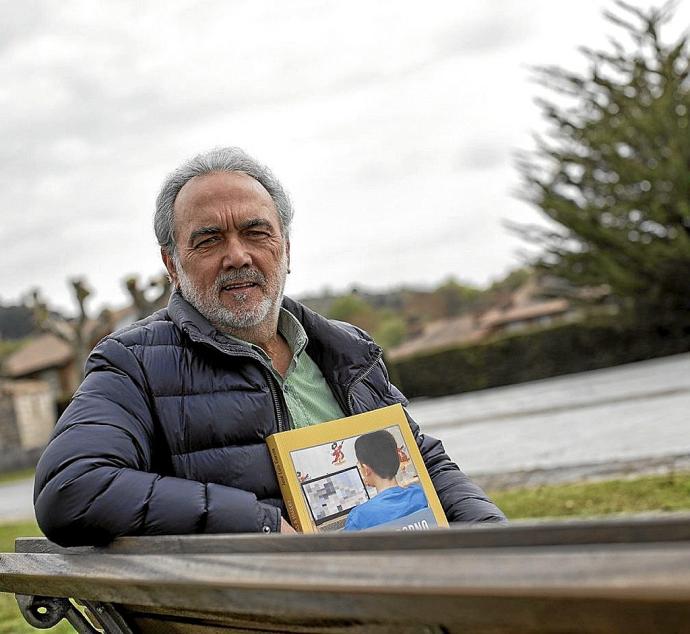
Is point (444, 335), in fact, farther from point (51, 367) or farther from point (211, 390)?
point (211, 390)

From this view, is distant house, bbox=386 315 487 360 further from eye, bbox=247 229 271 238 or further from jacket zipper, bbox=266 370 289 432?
jacket zipper, bbox=266 370 289 432

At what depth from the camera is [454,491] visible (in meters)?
2.02

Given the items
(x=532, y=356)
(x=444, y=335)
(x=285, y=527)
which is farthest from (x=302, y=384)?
(x=444, y=335)

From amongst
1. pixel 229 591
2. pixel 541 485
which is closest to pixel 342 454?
pixel 229 591

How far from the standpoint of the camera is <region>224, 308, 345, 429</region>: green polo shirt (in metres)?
2.04

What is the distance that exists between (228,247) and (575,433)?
27.3 feet

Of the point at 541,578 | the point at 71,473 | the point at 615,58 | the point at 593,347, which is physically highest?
the point at 615,58

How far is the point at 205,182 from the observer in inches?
79.2

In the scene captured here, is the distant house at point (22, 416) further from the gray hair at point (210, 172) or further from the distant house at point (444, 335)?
the gray hair at point (210, 172)

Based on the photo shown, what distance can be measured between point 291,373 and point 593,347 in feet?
82.0

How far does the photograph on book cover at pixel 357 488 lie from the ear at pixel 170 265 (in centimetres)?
62

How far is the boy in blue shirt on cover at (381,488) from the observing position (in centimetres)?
176

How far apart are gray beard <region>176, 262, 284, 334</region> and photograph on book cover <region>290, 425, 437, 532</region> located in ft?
1.26

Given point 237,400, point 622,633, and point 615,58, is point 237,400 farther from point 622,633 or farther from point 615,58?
point 615,58
